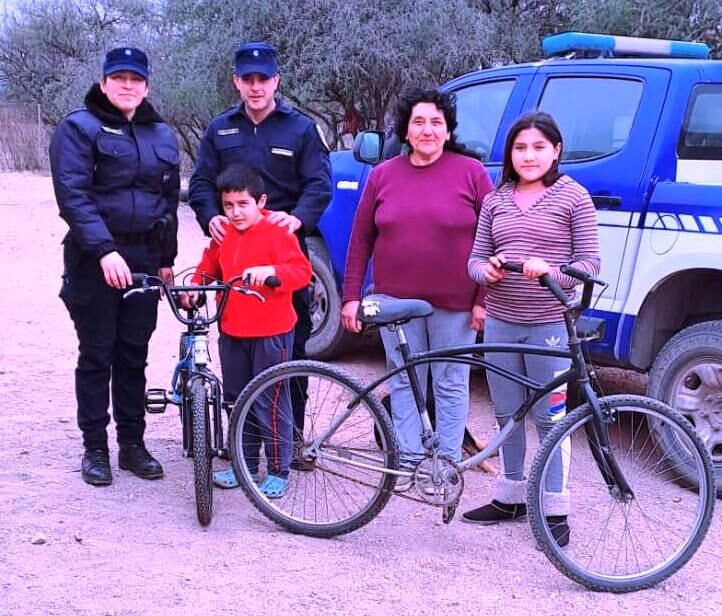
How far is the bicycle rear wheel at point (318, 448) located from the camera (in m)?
4.16

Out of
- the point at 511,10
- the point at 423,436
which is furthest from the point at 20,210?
the point at 423,436

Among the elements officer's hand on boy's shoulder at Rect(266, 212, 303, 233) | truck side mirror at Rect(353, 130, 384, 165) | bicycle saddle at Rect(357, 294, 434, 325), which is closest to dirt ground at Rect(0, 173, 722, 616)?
bicycle saddle at Rect(357, 294, 434, 325)

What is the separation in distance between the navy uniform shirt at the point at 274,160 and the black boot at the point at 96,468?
122 cm

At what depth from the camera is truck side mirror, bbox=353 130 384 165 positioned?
612 centimetres

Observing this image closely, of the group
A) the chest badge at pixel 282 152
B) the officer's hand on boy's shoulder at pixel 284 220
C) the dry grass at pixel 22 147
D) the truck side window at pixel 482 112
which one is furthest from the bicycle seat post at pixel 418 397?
the dry grass at pixel 22 147

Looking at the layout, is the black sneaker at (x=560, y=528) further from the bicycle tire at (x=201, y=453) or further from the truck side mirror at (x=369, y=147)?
the truck side mirror at (x=369, y=147)

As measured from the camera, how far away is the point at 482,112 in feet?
19.7

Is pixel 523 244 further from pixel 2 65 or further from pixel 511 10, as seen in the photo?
pixel 2 65

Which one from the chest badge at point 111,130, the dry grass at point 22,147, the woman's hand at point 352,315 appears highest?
the chest badge at point 111,130

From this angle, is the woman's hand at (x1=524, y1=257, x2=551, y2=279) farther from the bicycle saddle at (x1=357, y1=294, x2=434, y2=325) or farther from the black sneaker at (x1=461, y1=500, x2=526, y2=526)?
the black sneaker at (x1=461, y1=500, x2=526, y2=526)

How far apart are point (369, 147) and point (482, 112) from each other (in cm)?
70

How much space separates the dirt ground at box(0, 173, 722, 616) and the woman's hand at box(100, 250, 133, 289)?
40.0 inches

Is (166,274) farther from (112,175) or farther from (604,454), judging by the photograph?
(604,454)

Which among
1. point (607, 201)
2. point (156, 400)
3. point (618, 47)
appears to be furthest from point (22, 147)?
point (607, 201)
